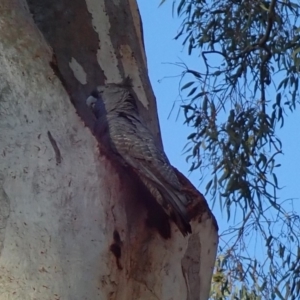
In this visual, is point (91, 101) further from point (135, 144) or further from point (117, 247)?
point (117, 247)

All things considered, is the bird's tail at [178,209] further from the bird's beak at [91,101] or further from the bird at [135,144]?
the bird's beak at [91,101]

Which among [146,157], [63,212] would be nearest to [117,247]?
[63,212]

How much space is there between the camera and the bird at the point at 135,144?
1815 mm

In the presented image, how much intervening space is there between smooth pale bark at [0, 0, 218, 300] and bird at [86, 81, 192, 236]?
0.05 metres

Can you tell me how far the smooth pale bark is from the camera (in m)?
1.56

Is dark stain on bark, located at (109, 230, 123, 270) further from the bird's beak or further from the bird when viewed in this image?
the bird's beak

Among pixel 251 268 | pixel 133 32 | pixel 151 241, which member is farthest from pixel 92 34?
pixel 251 268

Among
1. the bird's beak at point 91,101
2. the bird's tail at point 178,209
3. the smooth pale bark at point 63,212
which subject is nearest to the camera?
the smooth pale bark at point 63,212

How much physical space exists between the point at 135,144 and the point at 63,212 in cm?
39

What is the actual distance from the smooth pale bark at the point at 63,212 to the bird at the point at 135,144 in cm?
5

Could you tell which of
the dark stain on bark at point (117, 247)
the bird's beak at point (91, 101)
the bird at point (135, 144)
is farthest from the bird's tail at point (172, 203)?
the bird's beak at point (91, 101)

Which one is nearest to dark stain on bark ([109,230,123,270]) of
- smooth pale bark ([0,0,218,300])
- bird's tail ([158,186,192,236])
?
smooth pale bark ([0,0,218,300])

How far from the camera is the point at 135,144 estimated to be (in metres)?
1.95

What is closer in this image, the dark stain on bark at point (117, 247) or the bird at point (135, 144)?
the dark stain on bark at point (117, 247)
